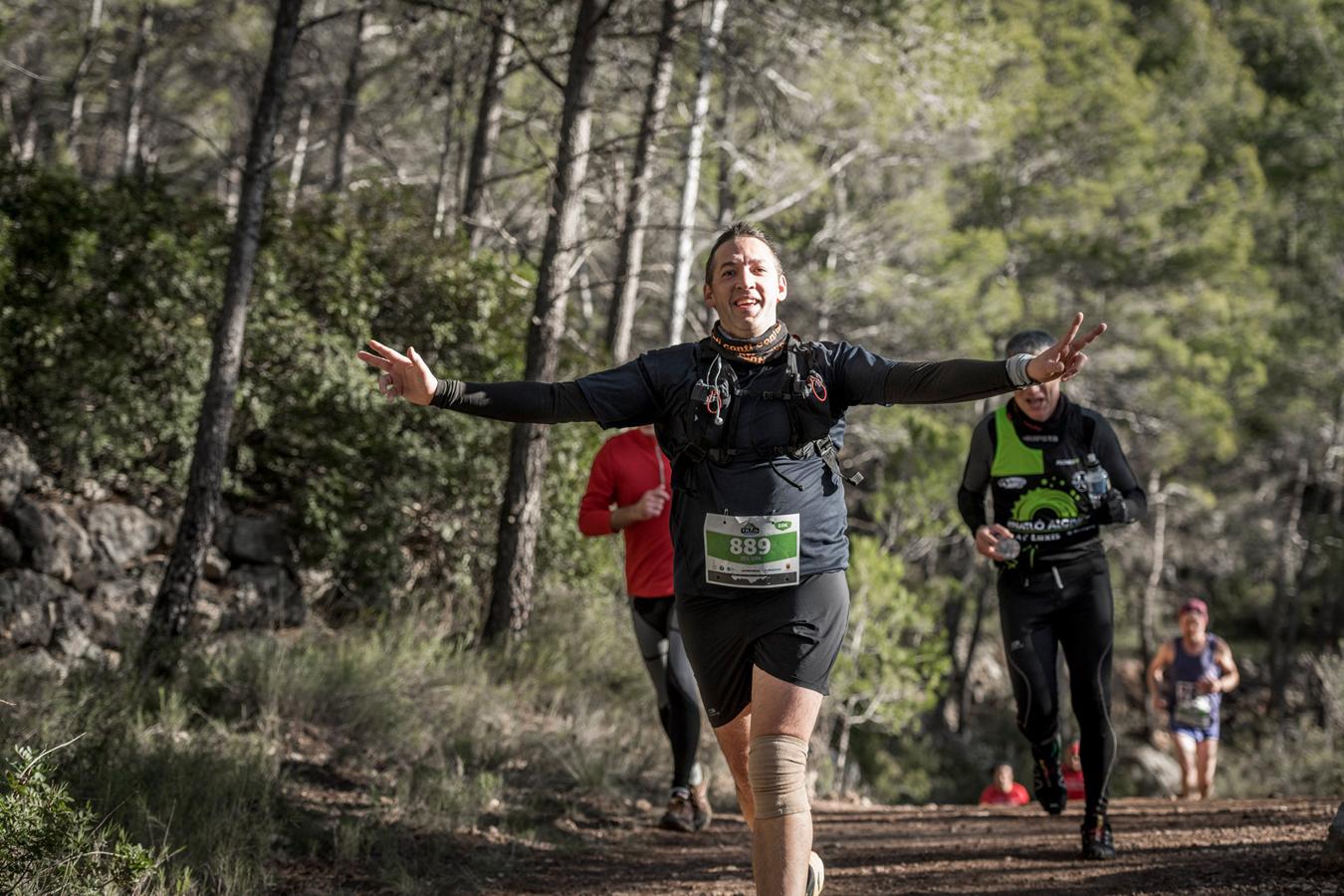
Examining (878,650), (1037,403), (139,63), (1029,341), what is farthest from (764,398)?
(139,63)

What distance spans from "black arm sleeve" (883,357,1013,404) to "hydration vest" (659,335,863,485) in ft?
0.71

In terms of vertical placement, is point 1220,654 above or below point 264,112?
below

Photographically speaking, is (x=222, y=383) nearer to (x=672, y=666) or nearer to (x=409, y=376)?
(x=672, y=666)

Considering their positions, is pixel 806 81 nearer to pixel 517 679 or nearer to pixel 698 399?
pixel 517 679

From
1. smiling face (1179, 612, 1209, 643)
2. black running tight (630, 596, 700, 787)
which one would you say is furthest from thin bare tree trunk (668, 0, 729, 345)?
black running tight (630, 596, 700, 787)

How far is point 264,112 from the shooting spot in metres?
7.26

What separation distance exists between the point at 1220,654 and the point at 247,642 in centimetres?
713

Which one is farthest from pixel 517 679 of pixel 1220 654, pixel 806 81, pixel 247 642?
pixel 806 81

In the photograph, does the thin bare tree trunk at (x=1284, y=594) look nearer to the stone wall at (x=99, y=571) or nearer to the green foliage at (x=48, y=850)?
the stone wall at (x=99, y=571)

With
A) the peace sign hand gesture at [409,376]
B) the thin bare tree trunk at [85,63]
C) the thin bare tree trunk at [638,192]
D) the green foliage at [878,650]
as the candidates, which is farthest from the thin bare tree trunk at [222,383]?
the thin bare tree trunk at [85,63]

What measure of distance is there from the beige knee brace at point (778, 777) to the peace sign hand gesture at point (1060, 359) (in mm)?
1233

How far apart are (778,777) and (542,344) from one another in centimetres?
558

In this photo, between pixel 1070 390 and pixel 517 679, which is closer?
pixel 517 679

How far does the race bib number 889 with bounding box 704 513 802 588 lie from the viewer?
3.57 meters
